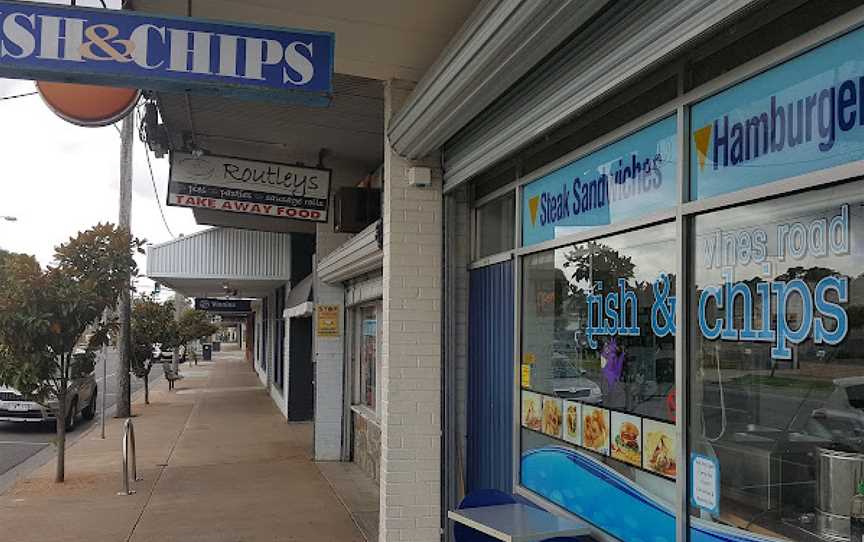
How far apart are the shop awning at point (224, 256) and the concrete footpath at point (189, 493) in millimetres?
3766

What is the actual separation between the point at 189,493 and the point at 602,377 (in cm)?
655

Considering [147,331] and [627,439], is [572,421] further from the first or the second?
[147,331]

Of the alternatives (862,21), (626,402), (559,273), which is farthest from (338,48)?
(862,21)

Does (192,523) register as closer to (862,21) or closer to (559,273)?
(559,273)

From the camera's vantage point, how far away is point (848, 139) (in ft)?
8.30

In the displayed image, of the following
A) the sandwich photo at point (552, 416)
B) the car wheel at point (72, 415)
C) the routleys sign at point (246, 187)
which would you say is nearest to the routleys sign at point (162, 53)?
the sandwich photo at point (552, 416)

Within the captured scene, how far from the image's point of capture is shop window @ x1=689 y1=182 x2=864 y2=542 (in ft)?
8.34

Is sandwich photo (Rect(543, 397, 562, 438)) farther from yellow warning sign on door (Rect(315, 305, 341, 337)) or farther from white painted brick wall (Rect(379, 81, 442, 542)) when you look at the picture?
yellow warning sign on door (Rect(315, 305, 341, 337))

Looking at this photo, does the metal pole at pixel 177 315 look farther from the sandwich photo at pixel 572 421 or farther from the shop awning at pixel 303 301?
the sandwich photo at pixel 572 421

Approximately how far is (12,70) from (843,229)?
12.1 ft

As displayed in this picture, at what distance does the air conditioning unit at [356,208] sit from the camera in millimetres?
8820

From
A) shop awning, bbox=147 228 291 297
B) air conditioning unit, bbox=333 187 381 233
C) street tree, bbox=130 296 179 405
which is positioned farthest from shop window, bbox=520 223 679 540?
street tree, bbox=130 296 179 405

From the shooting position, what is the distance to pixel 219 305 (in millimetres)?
37031

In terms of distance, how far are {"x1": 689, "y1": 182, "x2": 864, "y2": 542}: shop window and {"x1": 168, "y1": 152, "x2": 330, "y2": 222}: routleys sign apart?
24.0ft
